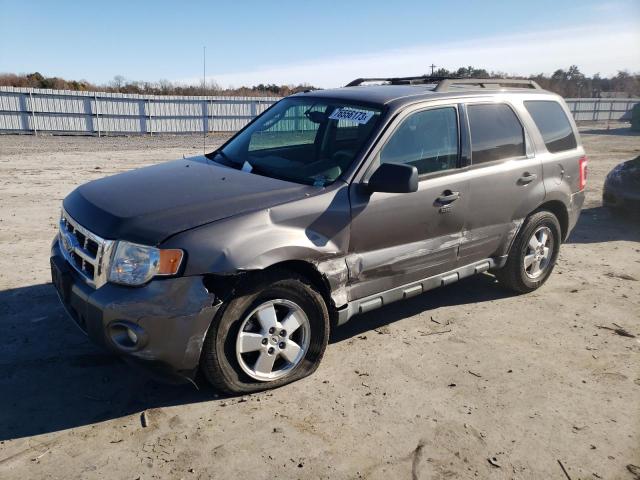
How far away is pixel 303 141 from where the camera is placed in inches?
174

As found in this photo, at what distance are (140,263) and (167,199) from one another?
1.79 feet

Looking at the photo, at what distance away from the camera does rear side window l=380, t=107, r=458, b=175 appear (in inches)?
154

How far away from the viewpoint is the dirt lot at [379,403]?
2.83m

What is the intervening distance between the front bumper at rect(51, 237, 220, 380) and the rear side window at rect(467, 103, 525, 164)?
104 inches

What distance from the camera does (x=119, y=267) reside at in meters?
3.02

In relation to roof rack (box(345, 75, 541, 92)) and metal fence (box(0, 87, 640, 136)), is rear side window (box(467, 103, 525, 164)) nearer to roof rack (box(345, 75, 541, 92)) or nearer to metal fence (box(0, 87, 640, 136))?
roof rack (box(345, 75, 541, 92))

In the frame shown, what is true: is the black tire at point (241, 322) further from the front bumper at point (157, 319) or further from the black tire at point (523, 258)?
the black tire at point (523, 258)

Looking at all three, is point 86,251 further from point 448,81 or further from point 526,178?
point 526,178

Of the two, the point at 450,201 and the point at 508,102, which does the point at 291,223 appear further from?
the point at 508,102

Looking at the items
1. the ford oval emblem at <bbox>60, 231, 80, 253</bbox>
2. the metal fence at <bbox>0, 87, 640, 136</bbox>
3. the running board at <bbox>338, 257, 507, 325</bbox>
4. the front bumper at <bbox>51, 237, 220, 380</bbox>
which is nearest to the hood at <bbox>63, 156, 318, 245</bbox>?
the ford oval emblem at <bbox>60, 231, 80, 253</bbox>

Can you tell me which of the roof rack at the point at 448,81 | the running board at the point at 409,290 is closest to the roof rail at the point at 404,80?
the roof rack at the point at 448,81

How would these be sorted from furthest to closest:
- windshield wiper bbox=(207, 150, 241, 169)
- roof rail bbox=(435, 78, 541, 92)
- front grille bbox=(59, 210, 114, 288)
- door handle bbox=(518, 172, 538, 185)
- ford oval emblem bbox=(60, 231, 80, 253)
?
door handle bbox=(518, 172, 538, 185), roof rail bbox=(435, 78, 541, 92), windshield wiper bbox=(207, 150, 241, 169), ford oval emblem bbox=(60, 231, 80, 253), front grille bbox=(59, 210, 114, 288)

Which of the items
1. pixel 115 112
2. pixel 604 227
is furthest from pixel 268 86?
pixel 604 227

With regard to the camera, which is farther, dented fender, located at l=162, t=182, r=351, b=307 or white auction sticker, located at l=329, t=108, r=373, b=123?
white auction sticker, located at l=329, t=108, r=373, b=123
